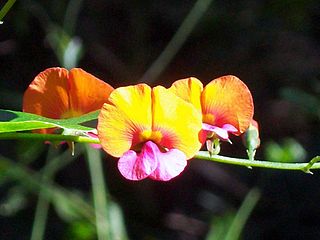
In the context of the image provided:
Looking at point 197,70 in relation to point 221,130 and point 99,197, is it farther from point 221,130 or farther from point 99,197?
point 221,130

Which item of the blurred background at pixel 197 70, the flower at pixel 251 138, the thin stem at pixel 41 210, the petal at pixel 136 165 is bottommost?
the petal at pixel 136 165

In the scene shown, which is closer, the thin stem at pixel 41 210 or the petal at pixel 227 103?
the petal at pixel 227 103

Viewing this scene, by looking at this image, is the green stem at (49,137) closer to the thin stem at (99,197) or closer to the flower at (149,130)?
the flower at (149,130)

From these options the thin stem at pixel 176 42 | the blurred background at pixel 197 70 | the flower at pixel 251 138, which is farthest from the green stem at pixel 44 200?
the flower at pixel 251 138

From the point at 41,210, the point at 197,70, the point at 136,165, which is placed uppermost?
the point at 197,70

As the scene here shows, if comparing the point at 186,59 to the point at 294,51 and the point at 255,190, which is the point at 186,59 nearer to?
the point at 294,51

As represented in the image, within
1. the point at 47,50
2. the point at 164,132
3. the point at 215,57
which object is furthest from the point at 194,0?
the point at 164,132

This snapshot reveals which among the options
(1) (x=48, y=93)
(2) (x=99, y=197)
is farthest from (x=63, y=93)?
(2) (x=99, y=197)
